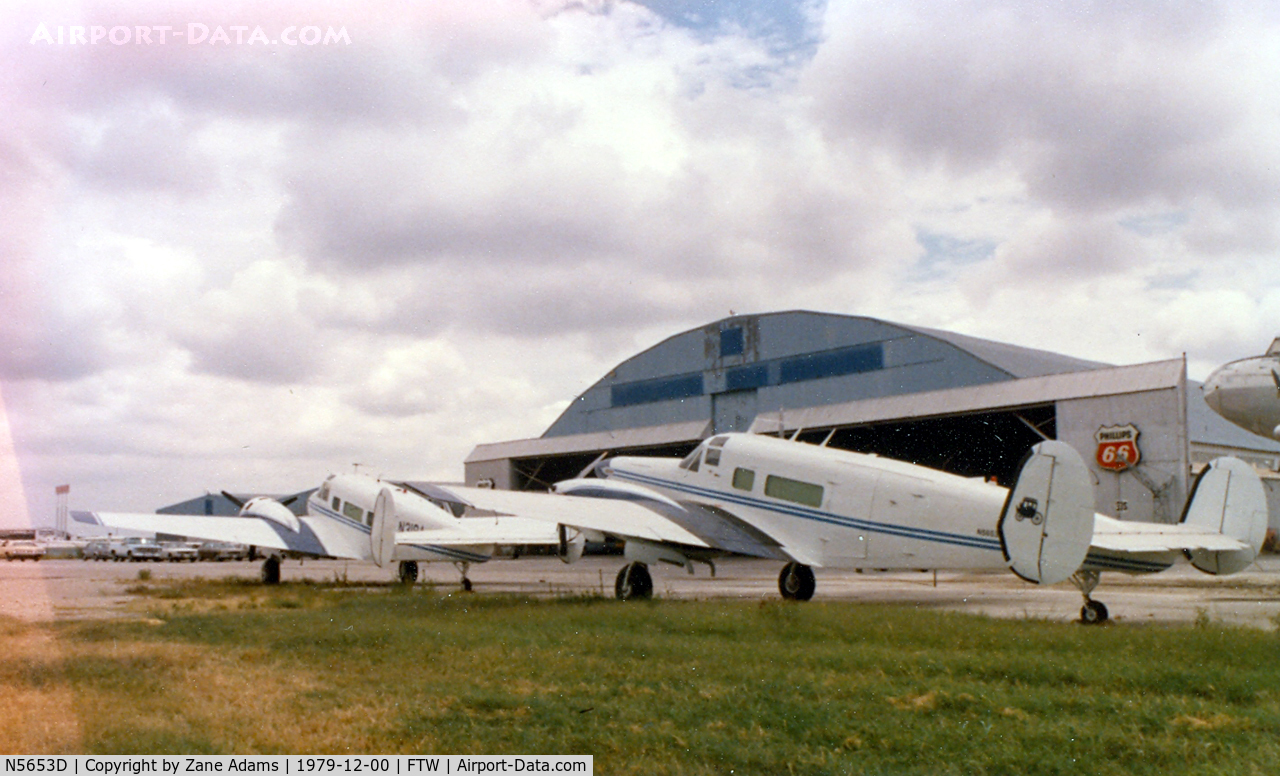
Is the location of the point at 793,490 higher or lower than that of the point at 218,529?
higher

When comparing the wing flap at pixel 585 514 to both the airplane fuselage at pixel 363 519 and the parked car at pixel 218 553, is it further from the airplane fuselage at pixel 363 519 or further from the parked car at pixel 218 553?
the parked car at pixel 218 553

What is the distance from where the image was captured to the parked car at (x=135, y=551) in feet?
192

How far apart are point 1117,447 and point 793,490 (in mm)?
20076

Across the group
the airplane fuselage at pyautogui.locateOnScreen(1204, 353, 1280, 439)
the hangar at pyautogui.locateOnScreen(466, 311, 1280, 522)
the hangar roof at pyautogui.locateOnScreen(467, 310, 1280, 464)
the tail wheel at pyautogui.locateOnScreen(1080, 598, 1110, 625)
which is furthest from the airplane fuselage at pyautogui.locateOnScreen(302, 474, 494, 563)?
the airplane fuselage at pyautogui.locateOnScreen(1204, 353, 1280, 439)

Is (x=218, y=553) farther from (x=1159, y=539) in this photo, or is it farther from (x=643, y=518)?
(x=1159, y=539)

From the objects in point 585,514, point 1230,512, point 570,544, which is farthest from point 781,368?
point 1230,512

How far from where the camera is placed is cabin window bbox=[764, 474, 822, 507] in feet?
53.9

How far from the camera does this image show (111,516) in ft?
80.3

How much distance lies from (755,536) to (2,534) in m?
106

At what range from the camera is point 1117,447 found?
31812 millimetres

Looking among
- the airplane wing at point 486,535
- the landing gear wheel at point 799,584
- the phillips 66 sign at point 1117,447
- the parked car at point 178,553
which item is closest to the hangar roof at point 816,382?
the phillips 66 sign at point 1117,447

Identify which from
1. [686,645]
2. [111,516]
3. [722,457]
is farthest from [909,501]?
[111,516]

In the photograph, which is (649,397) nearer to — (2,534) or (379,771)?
(379,771)

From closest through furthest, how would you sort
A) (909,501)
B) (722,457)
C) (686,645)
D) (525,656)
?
(525,656) < (686,645) < (909,501) < (722,457)
